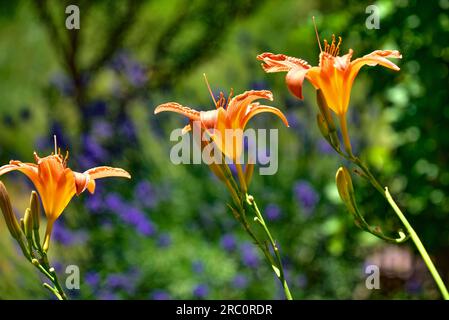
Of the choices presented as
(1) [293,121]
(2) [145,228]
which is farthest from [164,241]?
(1) [293,121]

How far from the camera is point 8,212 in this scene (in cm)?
113

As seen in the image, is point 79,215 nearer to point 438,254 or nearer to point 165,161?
point 165,161

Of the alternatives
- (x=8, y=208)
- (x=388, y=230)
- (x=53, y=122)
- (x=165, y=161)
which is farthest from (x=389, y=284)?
(x=8, y=208)

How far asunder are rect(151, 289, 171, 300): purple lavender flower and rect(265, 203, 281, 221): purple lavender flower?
55 cm

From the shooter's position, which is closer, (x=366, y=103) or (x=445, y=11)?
(x=445, y=11)

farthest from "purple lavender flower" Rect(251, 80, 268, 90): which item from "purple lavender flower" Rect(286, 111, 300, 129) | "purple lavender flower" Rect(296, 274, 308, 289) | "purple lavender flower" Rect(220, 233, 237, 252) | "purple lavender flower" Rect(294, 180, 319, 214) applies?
"purple lavender flower" Rect(296, 274, 308, 289)

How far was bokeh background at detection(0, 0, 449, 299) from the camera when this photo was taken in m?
2.71

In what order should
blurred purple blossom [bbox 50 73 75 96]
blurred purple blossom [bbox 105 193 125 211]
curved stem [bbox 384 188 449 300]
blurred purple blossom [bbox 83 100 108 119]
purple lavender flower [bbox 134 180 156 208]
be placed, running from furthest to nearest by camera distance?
blurred purple blossom [bbox 50 73 75 96]
blurred purple blossom [bbox 83 100 108 119]
purple lavender flower [bbox 134 180 156 208]
blurred purple blossom [bbox 105 193 125 211]
curved stem [bbox 384 188 449 300]

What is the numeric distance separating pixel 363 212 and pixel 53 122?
4.98 ft

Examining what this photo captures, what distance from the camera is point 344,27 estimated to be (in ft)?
8.70

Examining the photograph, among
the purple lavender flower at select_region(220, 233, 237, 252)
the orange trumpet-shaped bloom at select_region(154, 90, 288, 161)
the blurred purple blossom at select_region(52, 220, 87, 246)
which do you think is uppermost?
the orange trumpet-shaped bloom at select_region(154, 90, 288, 161)

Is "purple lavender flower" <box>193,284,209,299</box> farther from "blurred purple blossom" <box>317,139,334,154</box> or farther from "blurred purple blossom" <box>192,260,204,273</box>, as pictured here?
"blurred purple blossom" <box>317,139,334,154</box>

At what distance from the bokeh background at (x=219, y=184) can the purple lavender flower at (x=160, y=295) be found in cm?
3

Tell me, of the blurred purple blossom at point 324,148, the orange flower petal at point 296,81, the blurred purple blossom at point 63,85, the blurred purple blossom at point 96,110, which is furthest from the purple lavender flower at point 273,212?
the orange flower petal at point 296,81
